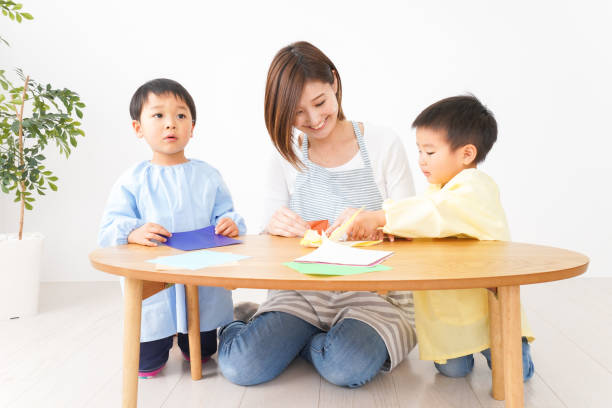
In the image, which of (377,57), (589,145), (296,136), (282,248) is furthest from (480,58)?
(282,248)

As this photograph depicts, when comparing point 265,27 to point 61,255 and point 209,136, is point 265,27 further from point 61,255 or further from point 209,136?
point 61,255

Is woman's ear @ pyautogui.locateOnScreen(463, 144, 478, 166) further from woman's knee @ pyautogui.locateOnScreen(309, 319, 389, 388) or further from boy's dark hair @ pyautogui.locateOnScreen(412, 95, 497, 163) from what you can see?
woman's knee @ pyautogui.locateOnScreen(309, 319, 389, 388)

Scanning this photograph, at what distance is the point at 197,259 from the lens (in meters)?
1.00

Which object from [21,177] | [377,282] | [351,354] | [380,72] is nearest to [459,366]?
[351,354]

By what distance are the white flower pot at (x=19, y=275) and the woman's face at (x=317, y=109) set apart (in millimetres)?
1492

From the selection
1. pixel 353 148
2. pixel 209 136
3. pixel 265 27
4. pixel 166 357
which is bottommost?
pixel 166 357

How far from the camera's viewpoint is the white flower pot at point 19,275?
2162 millimetres

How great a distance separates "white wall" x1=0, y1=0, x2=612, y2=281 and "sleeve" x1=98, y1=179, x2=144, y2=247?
4.47 feet

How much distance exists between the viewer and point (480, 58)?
108 inches

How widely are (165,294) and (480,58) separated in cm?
216

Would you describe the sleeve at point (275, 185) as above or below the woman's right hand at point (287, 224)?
above

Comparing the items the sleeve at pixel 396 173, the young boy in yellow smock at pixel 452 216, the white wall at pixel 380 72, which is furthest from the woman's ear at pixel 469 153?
the white wall at pixel 380 72

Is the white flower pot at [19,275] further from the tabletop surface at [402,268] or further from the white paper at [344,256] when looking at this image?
the white paper at [344,256]

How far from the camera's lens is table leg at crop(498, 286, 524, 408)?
89 centimetres
